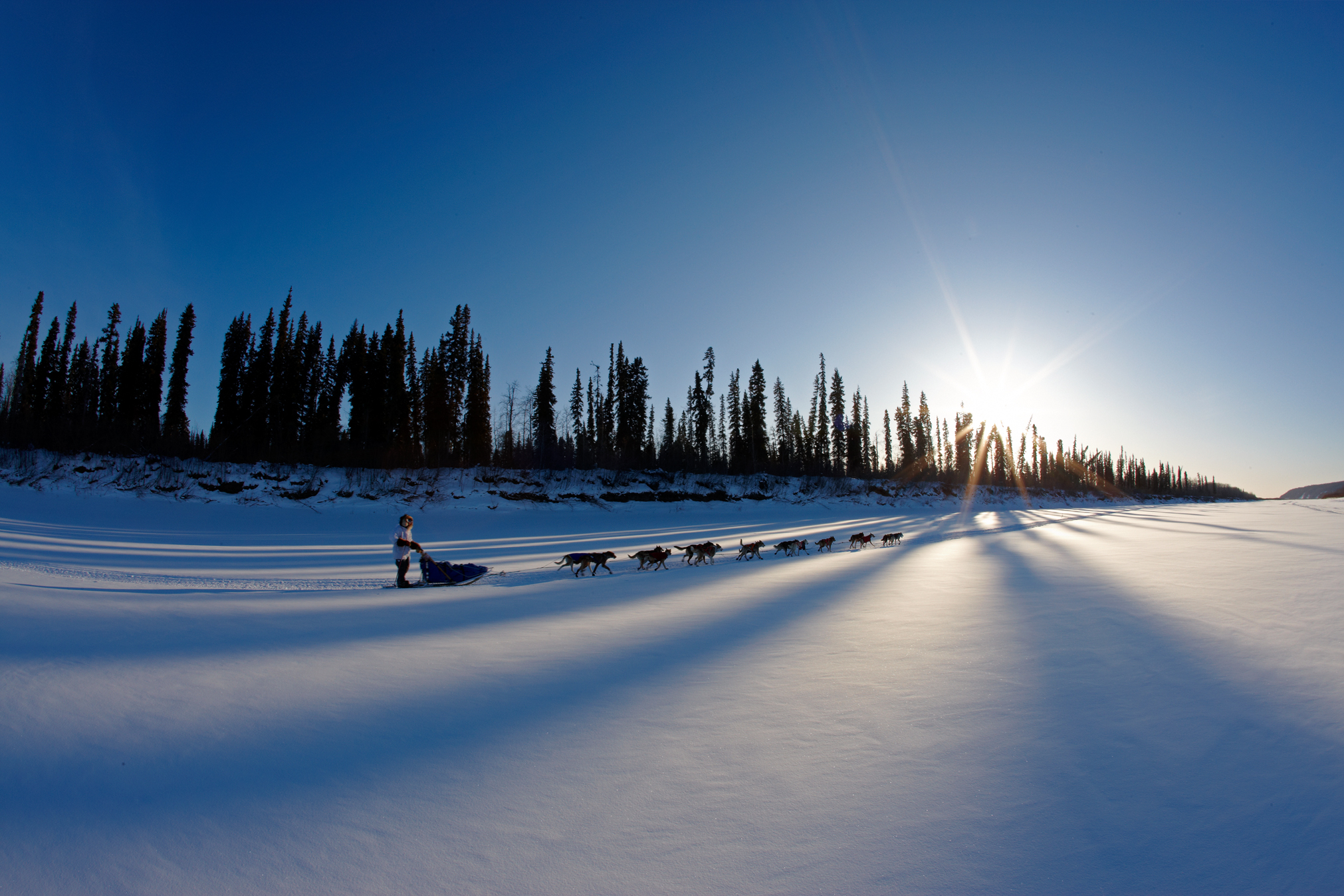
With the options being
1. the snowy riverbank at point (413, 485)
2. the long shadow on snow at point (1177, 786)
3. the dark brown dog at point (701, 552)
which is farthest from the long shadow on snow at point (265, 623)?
the snowy riverbank at point (413, 485)

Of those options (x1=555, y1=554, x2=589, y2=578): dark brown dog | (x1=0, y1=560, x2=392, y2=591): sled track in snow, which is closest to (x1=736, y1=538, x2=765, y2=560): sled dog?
(x1=555, y1=554, x2=589, y2=578): dark brown dog

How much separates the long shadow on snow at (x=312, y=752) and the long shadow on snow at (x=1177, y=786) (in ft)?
9.08

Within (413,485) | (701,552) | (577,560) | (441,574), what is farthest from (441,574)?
(413,485)

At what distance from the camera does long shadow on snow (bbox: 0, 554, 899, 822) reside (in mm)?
2480

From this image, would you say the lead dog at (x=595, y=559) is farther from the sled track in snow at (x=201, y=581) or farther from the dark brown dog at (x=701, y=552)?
the sled track in snow at (x=201, y=581)

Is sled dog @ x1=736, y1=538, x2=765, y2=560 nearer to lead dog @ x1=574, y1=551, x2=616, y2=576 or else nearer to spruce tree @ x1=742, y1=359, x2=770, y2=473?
lead dog @ x1=574, y1=551, x2=616, y2=576

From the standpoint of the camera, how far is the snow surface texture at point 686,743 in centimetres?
216

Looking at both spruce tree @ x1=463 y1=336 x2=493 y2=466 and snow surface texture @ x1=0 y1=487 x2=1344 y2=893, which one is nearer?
snow surface texture @ x1=0 y1=487 x2=1344 y2=893

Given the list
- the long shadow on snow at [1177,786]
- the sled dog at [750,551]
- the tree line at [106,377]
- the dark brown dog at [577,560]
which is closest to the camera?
the long shadow on snow at [1177,786]

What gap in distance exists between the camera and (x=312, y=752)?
299 cm

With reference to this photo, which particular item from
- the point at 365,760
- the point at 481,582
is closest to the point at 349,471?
the point at 481,582

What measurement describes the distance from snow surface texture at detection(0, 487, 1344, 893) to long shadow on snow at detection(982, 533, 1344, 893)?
0.02 meters

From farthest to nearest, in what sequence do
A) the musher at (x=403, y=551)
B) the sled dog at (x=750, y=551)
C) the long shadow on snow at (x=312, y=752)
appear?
the sled dog at (x=750, y=551)
the musher at (x=403, y=551)
the long shadow on snow at (x=312, y=752)

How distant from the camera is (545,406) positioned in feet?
177
